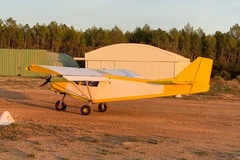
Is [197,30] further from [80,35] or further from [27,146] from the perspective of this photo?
[27,146]

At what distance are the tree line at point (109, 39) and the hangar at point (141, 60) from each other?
38.7 m

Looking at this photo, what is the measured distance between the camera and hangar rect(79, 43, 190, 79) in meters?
41.8

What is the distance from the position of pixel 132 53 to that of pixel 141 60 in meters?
1.30

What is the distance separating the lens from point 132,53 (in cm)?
4341

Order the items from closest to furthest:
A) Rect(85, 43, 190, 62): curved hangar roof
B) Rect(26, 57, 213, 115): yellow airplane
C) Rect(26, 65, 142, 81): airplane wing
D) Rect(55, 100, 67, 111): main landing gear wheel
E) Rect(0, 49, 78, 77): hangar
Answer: Rect(26, 65, 142, 81): airplane wing → Rect(26, 57, 213, 115): yellow airplane → Rect(55, 100, 67, 111): main landing gear wheel → Rect(85, 43, 190, 62): curved hangar roof → Rect(0, 49, 78, 77): hangar

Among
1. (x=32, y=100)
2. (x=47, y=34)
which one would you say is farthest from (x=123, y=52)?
(x=47, y=34)

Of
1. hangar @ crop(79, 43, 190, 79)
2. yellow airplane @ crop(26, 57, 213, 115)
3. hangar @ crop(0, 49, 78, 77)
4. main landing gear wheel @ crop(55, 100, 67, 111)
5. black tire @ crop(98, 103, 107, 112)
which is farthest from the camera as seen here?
hangar @ crop(0, 49, 78, 77)

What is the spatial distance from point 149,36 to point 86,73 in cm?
7258

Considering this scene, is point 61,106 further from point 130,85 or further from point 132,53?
point 132,53

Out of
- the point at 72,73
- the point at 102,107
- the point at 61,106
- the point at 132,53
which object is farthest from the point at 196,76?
the point at 132,53

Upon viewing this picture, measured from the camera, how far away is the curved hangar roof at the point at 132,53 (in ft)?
139

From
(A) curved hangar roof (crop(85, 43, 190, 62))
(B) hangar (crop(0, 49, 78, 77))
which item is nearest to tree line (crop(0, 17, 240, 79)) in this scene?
(B) hangar (crop(0, 49, 78, 77))

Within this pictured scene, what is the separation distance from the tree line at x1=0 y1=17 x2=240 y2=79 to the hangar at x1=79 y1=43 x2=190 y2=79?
38.7 meters

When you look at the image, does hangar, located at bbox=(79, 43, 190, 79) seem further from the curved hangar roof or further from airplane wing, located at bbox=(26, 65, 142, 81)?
airplane wing, located at bbox=(26, 65, 142, 81)
